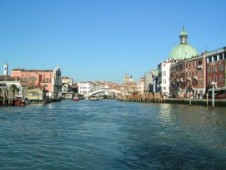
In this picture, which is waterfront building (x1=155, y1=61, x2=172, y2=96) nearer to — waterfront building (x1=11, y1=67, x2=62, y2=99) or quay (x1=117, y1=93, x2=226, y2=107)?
quay (x1=117, y1=93, x2=226, y2=107)

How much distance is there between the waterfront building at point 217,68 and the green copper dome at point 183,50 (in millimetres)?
30709

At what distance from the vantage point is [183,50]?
109 metres

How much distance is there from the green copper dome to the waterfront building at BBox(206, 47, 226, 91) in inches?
1209

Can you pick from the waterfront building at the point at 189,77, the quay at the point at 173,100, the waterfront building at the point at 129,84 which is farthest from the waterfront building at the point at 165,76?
the waterfront building at the point at 129,84

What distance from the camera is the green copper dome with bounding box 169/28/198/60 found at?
108 meters

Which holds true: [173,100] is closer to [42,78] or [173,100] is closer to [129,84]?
[42,78]

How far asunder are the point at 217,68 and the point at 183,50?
37985 millimetres

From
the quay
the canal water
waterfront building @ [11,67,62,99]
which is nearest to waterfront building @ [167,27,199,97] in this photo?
the quay

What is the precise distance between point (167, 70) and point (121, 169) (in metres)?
97.9

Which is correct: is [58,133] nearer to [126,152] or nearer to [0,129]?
[0,129]

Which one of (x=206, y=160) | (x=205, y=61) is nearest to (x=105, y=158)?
(x=206, y=160)

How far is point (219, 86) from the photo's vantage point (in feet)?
232

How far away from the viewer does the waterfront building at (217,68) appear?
226 feet

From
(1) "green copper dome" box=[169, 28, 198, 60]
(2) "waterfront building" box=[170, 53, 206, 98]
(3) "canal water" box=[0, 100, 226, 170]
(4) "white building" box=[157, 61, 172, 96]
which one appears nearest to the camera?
(3) "canal water" box=[0, 100, 226, 170]
